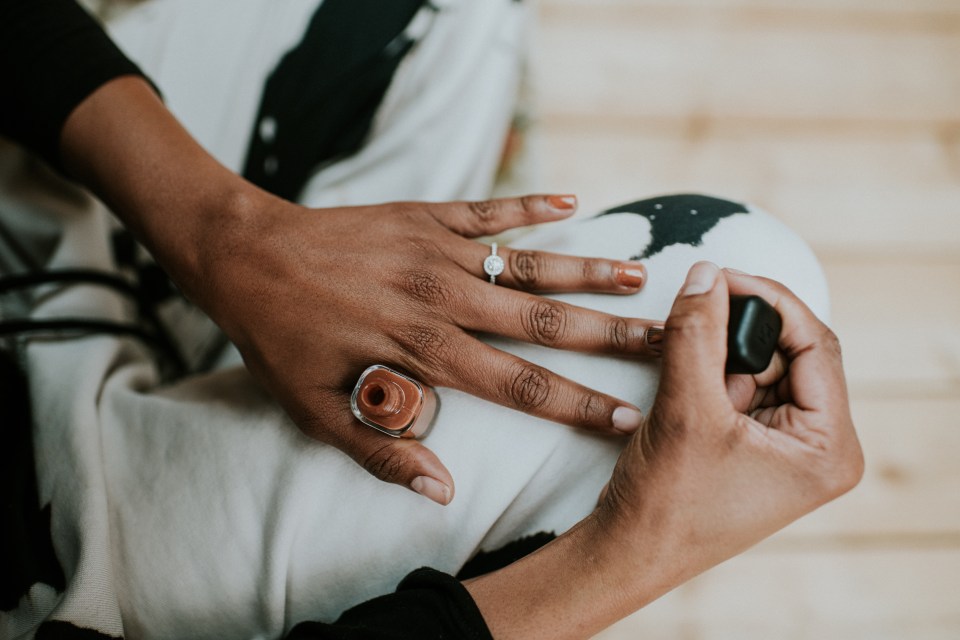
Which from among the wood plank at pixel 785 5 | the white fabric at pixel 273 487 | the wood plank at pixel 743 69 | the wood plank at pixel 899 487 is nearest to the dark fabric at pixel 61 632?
the white fabric at pixel 273 487

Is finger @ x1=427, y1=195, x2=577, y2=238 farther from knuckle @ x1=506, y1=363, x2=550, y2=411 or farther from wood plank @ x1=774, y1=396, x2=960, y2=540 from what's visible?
wood plank @ x1=774, y1=396, x2=960, y2=540

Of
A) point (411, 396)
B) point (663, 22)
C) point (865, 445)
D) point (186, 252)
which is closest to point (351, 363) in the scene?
point (411, 396)

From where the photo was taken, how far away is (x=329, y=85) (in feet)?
2.43

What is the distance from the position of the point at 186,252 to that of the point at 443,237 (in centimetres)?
26

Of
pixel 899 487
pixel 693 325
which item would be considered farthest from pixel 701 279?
pixel 899 487

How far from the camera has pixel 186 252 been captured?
645 mm

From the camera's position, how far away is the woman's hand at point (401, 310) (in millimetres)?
556

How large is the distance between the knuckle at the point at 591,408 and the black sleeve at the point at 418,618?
0.57ft

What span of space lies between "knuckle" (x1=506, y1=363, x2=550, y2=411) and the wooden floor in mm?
638

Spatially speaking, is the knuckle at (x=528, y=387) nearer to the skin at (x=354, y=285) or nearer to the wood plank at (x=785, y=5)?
the skin at (x=354, y=285)

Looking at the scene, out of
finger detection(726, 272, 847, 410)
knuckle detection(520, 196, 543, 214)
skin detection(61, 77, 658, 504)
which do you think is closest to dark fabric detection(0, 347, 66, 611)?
skin detection(61, 77, 658, 504)

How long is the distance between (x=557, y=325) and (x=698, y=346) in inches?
5.4

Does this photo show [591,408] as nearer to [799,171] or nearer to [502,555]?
[502,555]

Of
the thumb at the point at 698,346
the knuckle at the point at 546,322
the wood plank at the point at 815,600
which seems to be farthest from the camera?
the wood plank at the point at 815,600
